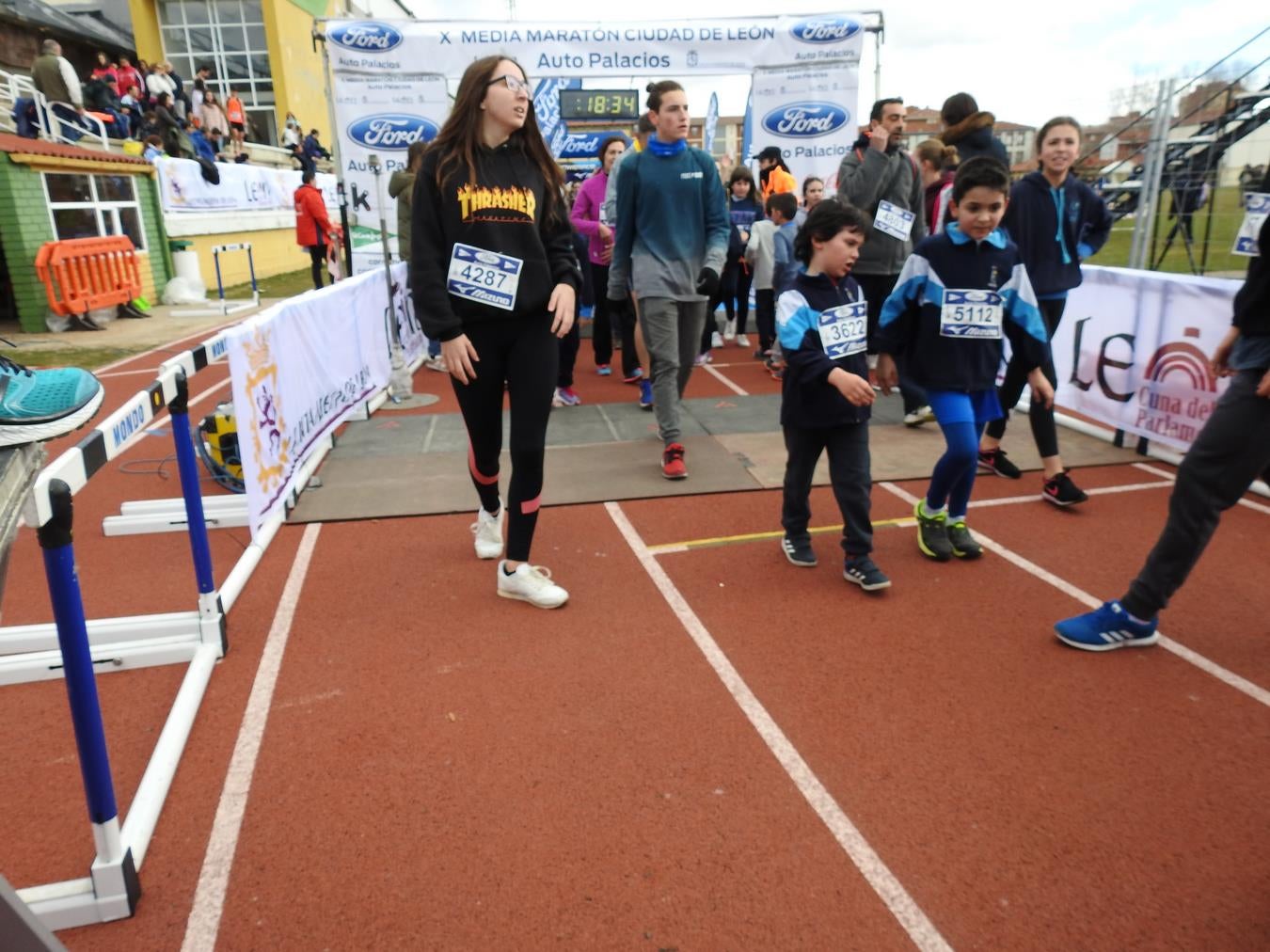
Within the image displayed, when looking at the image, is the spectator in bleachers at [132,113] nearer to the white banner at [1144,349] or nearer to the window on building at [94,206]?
the window on building at [94,206]

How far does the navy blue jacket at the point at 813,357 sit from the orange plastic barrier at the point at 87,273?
12.9m

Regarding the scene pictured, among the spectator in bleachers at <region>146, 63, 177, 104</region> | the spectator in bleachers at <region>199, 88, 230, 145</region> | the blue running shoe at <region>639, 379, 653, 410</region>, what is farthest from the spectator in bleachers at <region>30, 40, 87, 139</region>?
the blue running shoe at <region>639, 379, 653, 410</region>

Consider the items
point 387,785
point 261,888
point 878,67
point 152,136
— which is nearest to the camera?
point 261,888

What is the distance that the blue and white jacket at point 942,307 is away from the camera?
414 cm

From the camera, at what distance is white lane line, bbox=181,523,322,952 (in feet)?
7.29

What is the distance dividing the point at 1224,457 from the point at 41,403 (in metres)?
3.49

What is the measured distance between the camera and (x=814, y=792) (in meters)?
2.67

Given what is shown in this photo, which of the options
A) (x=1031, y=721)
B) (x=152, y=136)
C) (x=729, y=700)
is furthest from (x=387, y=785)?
(x=152, y=136)

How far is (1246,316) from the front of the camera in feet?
10.2

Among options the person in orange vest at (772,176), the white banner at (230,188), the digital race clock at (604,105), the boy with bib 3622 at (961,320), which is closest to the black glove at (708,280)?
the boy with bib 3622 at (961,320)

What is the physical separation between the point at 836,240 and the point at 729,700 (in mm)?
1998

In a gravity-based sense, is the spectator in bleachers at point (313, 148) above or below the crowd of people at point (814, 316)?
above

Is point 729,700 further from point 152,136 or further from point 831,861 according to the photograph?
point 152,136

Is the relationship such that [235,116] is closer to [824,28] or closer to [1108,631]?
[824,28]
